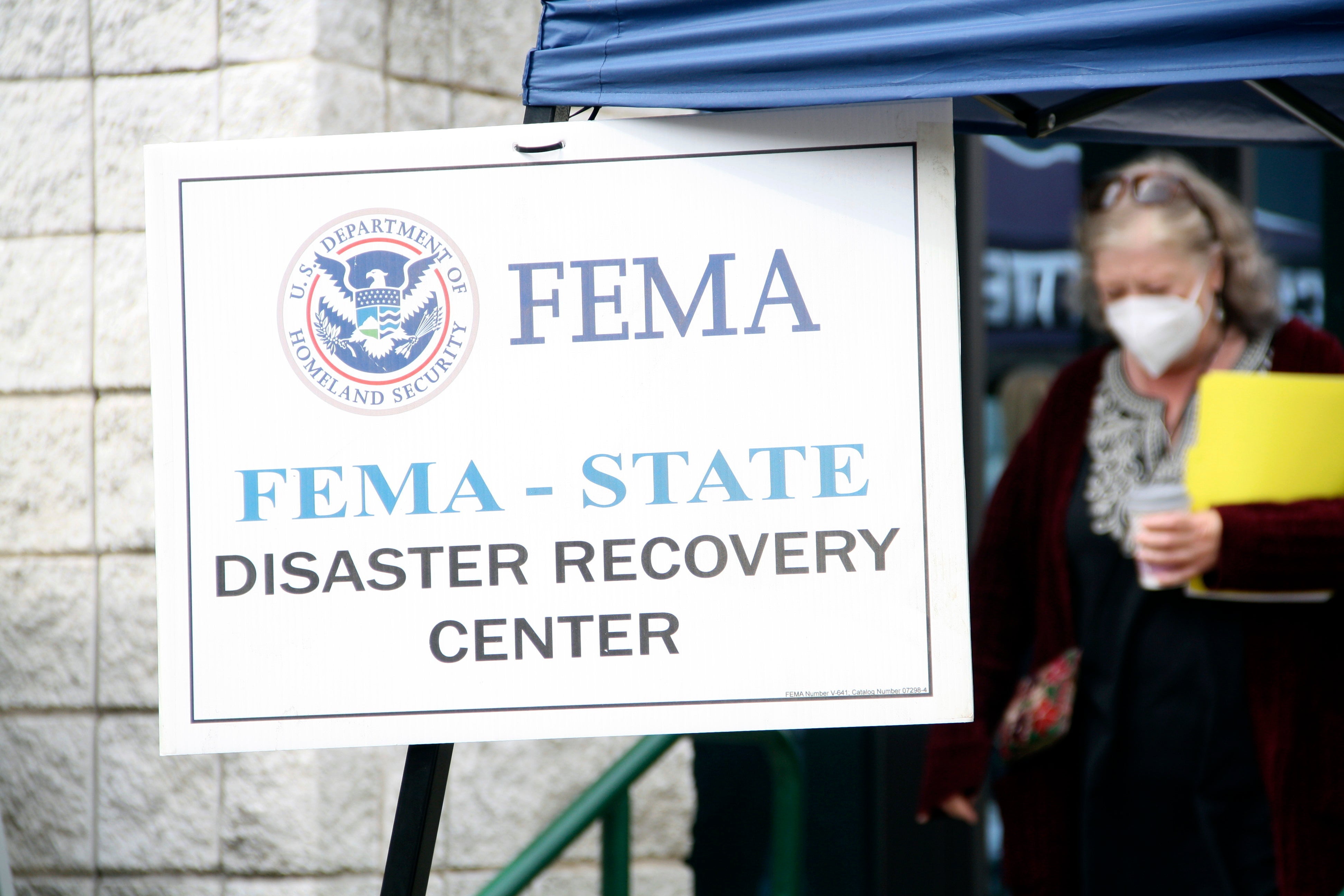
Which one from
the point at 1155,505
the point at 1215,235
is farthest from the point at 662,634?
the point at 1215,235

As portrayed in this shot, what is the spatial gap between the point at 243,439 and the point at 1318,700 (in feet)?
6.27

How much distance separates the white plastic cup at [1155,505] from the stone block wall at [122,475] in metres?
1.57

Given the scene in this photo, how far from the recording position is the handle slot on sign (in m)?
1.56

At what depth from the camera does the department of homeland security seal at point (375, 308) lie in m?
1.57

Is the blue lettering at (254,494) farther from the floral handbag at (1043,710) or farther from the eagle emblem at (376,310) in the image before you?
the floral handbag at (1043,710)

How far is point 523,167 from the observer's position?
61.7 inches

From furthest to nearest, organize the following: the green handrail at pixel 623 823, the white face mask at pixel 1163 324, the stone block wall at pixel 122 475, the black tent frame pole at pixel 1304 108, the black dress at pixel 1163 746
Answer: the stone block wall at pixel 122 475 → the white face mask at pixel 1163 324 → the black dress at pixel 1163 746 → the green handrail at pixel 623 823 → the black tent frame pole at pixel 1304 108

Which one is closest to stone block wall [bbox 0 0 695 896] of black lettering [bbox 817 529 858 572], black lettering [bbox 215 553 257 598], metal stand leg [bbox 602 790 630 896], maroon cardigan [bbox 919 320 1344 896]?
metal stand leg [bbox 602 790 630 896]

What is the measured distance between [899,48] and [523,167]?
499mm

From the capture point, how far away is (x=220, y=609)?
156cm

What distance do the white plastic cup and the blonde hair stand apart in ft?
1.50

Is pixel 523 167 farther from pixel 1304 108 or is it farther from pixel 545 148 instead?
pixel 1304 108

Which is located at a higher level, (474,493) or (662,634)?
(474,493)

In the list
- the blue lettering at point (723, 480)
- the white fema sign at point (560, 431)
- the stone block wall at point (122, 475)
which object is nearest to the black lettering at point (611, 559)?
the white fema sign at point (560, 431)
